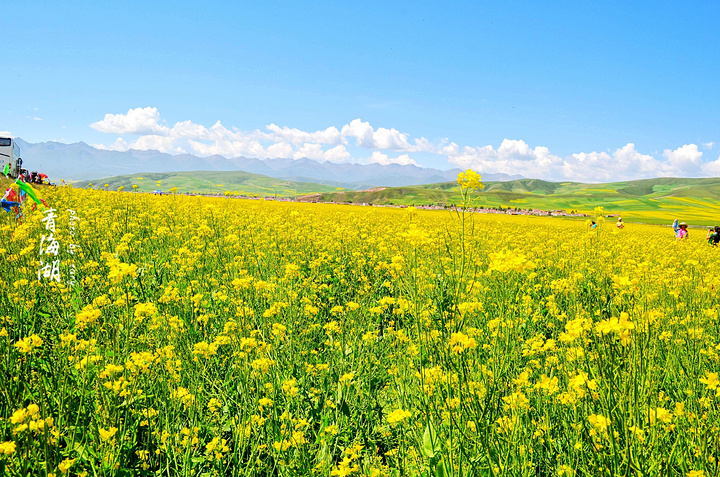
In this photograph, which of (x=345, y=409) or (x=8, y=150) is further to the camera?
(x=8, y=150)

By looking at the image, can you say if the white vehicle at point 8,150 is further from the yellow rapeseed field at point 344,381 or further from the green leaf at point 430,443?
the green leaf at point 430,443

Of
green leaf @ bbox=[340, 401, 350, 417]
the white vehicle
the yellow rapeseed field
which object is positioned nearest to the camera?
the yellow rapeseed field

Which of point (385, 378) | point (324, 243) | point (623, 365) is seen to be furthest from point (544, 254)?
point (623, 365)

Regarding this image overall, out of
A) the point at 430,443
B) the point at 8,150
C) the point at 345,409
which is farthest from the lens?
the point at 8,150

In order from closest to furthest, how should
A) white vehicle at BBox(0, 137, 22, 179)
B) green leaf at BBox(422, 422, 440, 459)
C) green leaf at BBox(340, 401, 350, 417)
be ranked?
green leaf at BBox(422, 422, 440, 459) < green leaf at BBox(340, 401, 350, 417) < white vehicle at BBox(0, 137, 22, 179)

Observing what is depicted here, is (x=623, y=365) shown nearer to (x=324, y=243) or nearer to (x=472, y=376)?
(x=472, y=376)

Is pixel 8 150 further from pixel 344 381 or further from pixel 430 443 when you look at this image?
pixel 430 443

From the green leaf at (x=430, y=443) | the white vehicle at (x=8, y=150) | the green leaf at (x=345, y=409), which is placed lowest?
the green leaf at (x=345, y=409)

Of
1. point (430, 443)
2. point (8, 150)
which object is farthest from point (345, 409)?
point (8, 150)

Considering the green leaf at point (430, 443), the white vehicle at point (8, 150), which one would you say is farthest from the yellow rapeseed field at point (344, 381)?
the white vehicle at point (8, 150)

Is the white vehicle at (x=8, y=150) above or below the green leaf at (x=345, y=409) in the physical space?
above

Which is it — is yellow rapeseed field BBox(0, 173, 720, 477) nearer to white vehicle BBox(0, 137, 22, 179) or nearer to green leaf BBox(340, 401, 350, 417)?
green leaf BBox(340, 401, 350, 417)

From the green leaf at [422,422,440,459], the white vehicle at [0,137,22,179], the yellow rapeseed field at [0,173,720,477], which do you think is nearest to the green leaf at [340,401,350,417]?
the yellow rapeseed field at [0,173,720,477]

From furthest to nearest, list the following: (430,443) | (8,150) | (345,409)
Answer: (8,150), (345,409), (430,443)
